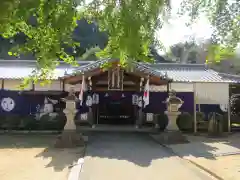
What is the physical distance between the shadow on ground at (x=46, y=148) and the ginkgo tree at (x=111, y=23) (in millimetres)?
5418

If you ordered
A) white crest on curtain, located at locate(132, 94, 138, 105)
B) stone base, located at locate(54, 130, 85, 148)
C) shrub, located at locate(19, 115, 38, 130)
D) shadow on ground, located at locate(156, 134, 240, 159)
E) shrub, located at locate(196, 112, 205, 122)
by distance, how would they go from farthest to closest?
white crest on curtain, located at locate(132, 94, 138, 105) → shrub, located at locate(196, 112, 205, 122) → shrub, located at locate(19, 115, 38, 130) → stone base, located at locate(54, 130, 85, 148) → shadow on ground, located at locate(156, 134, 240, 159)

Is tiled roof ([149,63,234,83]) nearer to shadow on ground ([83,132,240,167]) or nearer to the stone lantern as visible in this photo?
the stone lantern

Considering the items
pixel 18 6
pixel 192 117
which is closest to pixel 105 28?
pixel 18 6

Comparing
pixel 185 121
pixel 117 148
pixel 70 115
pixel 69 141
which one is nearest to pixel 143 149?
pixel 117 148

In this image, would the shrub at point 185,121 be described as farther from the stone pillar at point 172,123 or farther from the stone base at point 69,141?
the stone base at point 69,141

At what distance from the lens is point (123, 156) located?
10.6 m

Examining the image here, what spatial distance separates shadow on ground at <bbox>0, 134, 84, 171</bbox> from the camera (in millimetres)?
9922

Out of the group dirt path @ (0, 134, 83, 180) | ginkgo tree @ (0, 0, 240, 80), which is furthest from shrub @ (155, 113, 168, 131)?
ginkgo tree @ (0, 0, 240, 80)

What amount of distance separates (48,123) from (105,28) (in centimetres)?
1443

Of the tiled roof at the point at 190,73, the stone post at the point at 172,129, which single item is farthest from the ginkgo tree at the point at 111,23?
the tiled roof at the point at 190,73

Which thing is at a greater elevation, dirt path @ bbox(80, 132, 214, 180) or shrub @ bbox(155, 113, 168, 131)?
shrub @ bbox(155, 113, 168, 131)

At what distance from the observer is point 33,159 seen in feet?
34.5

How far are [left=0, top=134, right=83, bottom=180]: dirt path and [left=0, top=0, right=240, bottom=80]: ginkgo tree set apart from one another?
4.57 m

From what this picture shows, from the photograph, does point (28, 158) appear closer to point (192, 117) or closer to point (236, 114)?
point (192, 117)
